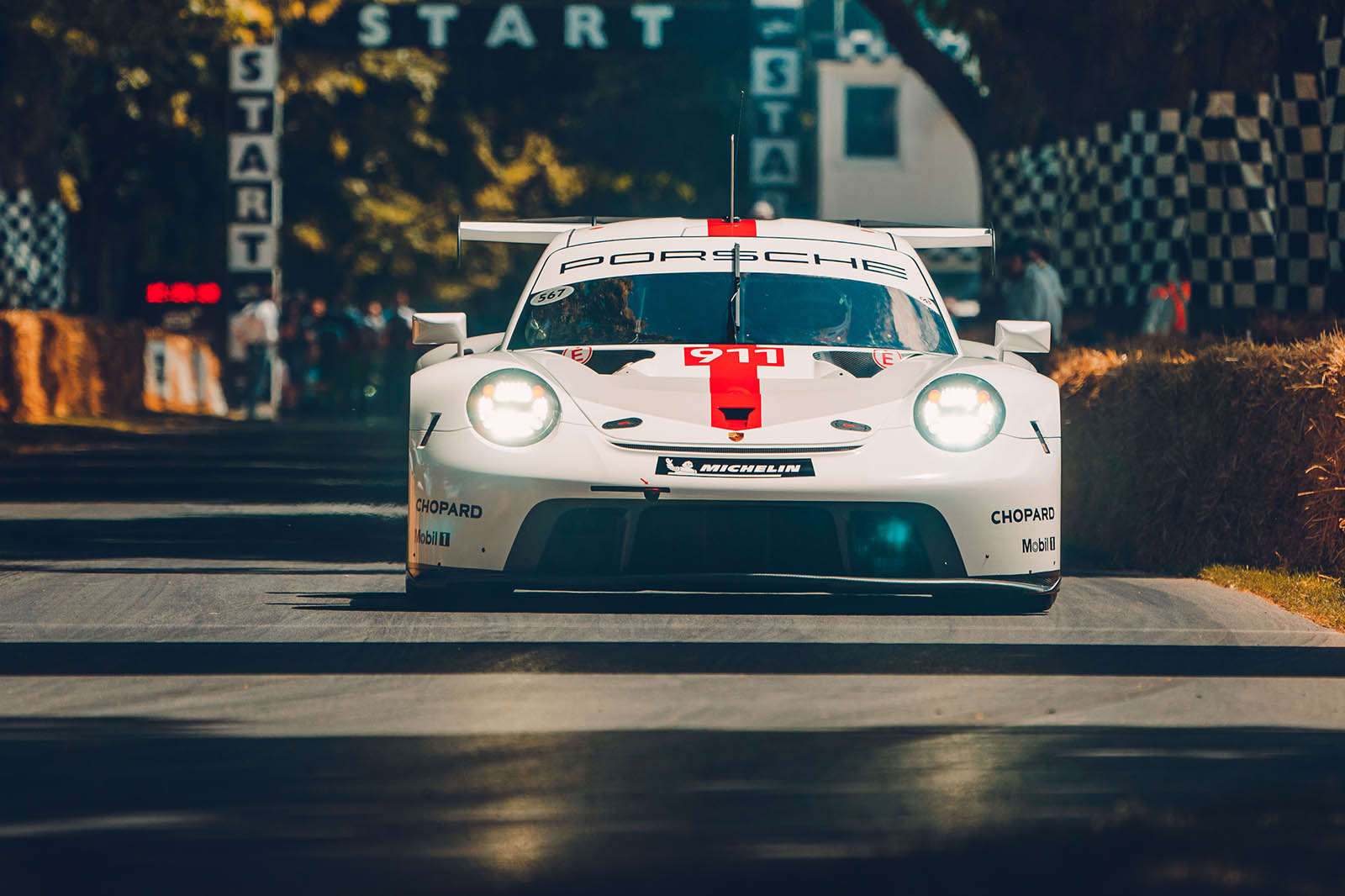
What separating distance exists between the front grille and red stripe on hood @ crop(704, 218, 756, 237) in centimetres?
206

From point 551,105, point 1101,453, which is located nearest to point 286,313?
point 551,105

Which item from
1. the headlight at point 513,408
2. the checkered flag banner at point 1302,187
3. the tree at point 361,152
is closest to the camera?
the headlight at point 513,408

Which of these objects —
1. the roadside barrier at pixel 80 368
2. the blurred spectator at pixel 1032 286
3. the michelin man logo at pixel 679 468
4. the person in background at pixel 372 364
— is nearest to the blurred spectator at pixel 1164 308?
the blurred spectator at pixel 1032 286

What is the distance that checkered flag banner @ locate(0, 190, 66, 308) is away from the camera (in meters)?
28.7

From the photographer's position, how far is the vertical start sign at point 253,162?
1293 inches

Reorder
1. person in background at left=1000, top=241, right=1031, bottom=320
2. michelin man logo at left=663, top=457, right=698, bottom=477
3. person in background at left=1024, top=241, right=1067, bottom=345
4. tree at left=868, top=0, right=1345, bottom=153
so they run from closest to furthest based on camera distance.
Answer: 1. michelin man logo at left=663, top=457, right=698, bottom=477
2. person in background at left=1024, top=241, right=1067, bottom=345
3. person in background at left=1000, top=241, right=1031, bottom=320
4. tree at left=868, top=0, right=1345, bottom=153

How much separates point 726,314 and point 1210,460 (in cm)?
303

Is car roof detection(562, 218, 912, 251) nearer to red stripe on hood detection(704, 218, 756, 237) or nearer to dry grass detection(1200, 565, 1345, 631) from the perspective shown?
red stripe on hood detection(704, 218, 756, 237)

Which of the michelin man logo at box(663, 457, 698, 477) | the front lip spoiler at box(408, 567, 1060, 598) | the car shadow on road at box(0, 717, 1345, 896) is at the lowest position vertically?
the car shadow on road at box(0, 717, 1345, 896)

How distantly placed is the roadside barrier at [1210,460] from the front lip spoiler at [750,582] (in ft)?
8.49

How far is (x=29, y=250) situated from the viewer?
1145 inches

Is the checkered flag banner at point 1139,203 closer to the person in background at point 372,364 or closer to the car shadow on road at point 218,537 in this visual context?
the car shadow on road at point 218,537

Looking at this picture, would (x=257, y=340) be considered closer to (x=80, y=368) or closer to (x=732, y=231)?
(x=80, y=368)

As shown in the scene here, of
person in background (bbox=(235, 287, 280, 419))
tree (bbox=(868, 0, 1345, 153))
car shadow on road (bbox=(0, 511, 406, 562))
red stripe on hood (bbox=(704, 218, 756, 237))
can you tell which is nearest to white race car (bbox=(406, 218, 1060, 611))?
red stripe on hood (bbox=(704, 218, 756, 237))
